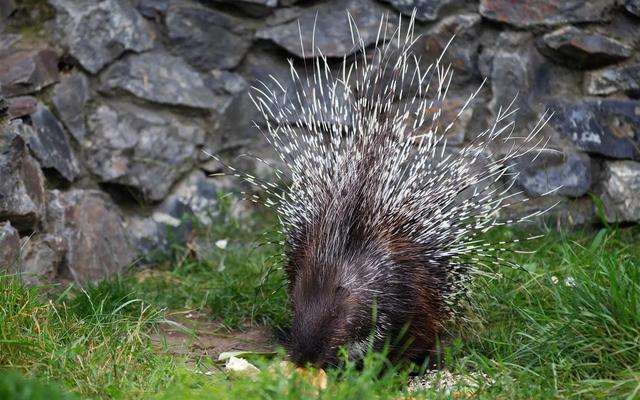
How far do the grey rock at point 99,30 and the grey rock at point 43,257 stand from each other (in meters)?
0.88

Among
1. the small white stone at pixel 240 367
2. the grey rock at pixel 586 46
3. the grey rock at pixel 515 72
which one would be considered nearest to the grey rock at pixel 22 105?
Result: the small white stone at pixel 240 367

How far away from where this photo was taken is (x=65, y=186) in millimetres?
3996

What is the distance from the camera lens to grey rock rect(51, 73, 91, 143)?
3.99 meters

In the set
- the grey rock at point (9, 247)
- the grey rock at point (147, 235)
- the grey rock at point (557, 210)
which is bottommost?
the grey rock at point (147, 235)

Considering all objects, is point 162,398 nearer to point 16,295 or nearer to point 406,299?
point 16,295

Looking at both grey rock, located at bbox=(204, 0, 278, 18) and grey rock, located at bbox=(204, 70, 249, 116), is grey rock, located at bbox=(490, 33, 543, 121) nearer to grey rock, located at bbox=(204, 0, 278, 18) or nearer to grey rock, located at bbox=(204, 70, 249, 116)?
grey rock, located at bbox=(204, 0, 278, 18)

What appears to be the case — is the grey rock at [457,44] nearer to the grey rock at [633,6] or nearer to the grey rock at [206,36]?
the grey rock at [633,6]

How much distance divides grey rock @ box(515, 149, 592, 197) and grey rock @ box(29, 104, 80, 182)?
6.81 ft

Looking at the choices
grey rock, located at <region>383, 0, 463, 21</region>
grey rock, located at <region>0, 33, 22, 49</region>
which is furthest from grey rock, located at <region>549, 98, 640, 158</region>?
grey rock, located at <region>0, 33, 22, 49</region>

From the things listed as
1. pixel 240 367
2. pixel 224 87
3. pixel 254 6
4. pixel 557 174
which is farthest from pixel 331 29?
pixel 240 367

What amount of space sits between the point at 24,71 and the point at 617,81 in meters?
2.73

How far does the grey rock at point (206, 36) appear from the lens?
4.28 m

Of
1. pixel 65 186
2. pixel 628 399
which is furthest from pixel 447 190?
pixel 65 186

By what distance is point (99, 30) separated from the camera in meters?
4.13
